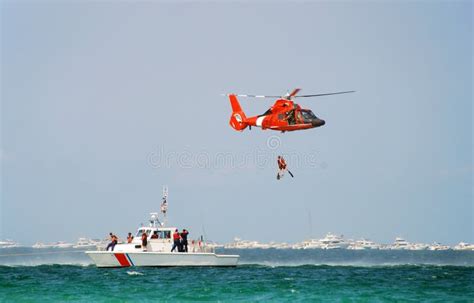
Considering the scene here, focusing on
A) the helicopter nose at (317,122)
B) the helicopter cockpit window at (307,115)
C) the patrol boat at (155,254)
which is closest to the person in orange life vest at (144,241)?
the patrol boat at (155,254)

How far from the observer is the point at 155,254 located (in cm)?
3981

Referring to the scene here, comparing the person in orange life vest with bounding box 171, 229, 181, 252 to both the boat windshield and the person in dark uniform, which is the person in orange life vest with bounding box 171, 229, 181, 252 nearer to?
the person in dark uniform

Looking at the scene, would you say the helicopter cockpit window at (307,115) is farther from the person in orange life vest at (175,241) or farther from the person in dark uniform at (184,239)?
the person in orange life vest at (175,241)

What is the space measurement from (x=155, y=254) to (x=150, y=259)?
1.44ft

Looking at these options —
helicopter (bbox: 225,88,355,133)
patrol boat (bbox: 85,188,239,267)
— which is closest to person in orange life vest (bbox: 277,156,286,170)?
helicopter (bbox: 225,88,355,133)

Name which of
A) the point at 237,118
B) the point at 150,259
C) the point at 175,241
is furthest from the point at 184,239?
the point at 237,118

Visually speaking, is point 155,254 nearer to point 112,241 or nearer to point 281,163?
point 112,241

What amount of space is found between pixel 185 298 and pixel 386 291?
8.17 m

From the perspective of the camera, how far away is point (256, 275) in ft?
125

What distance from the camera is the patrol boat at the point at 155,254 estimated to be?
40.0 m

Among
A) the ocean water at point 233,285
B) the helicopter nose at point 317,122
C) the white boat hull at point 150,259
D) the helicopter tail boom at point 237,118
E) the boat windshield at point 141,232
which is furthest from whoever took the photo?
the boat windshield at point 141,232

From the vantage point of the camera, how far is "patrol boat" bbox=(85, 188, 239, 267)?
131 feet

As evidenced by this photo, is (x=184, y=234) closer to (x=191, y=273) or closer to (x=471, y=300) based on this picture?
(x=191, y=273)

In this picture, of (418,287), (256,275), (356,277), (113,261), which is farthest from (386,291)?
(113,261)
